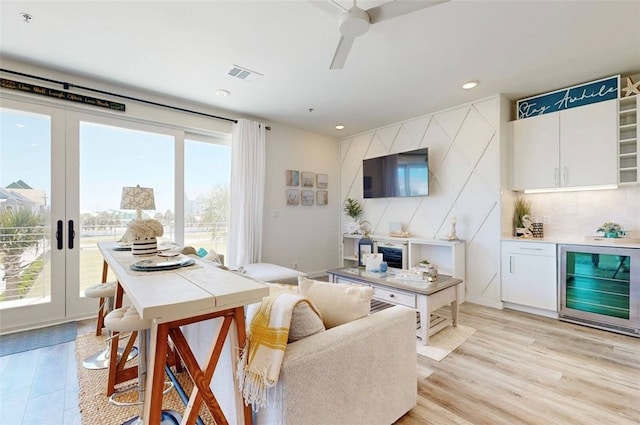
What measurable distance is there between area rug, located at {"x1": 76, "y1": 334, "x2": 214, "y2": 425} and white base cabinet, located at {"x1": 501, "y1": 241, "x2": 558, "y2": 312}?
3495 mm

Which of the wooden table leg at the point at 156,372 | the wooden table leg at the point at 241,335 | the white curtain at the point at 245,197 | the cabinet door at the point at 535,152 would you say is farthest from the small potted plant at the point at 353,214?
the wooden table leg at the point at 156,372

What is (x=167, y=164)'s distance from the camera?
3.73 meters

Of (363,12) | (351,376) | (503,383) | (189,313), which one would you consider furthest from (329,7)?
(503,383)

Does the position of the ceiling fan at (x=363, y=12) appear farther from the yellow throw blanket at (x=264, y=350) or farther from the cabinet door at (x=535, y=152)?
the cabinet door at (x=535, y=152)

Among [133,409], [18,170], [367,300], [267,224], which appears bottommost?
[133,409]

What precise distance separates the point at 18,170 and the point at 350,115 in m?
3.91

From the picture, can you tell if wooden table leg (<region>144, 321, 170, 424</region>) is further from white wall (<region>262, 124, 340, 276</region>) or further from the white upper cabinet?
the white upper cabinet

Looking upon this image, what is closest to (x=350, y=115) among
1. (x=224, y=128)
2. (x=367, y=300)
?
(x=224, y=128)

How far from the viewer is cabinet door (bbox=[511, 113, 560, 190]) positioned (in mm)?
3365

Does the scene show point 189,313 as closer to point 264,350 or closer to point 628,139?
point 264,350

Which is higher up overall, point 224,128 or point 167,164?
point 224,128

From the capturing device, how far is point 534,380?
6.63 ft

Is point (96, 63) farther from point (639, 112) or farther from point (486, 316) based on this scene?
point (639, 112)

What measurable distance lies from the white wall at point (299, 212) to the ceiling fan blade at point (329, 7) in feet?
9.62
